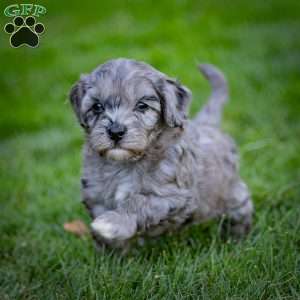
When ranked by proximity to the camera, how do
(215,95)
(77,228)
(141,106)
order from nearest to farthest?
1. (141,106)
2. (77,228)
3. (215,95)

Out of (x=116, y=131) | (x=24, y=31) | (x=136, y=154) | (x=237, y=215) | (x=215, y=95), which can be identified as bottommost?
(x=237, y=215)

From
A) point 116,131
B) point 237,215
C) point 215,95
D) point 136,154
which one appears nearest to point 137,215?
point 136,154

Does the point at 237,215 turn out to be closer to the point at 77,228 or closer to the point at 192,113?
the point at 77,228

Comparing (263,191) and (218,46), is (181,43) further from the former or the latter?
(263,191)

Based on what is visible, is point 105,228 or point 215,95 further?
point 215,95

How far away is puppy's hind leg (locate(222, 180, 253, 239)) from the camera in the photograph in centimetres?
535

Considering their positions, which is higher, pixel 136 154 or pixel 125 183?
pixel 136 154

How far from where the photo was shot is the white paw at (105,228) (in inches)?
155

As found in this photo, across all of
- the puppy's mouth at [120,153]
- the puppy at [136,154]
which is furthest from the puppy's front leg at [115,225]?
the puppy's mouth at [120,153]

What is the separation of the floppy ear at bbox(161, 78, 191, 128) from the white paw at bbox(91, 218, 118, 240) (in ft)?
2.87

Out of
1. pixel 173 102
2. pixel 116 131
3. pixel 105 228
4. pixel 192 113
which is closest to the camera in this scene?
pixel 105 228

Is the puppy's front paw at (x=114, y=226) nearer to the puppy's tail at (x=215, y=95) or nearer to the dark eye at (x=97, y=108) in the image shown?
the dark eye at (x=97, y=108)

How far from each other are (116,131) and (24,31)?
35.6 inches

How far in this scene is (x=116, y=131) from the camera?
4.09 meters
